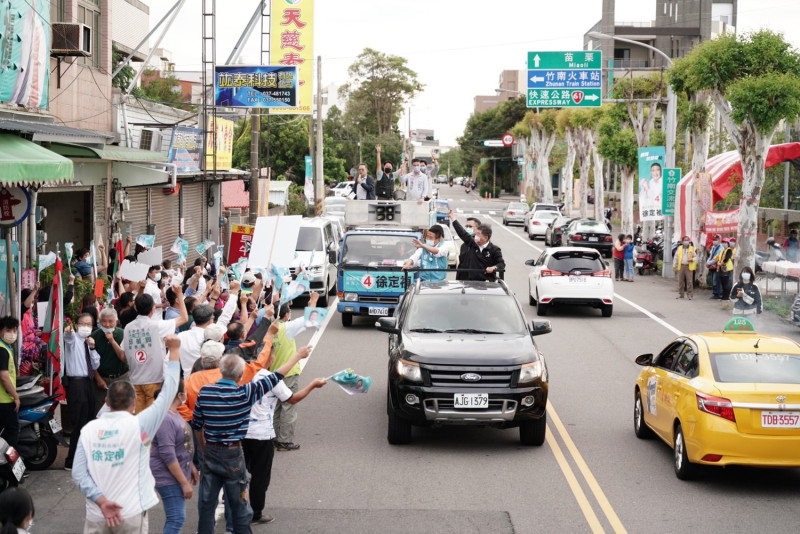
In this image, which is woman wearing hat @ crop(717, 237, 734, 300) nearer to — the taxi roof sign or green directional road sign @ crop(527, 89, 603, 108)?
green directional road sign @ crop(527, 89, 603, 108)

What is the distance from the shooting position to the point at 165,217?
92.4 ft

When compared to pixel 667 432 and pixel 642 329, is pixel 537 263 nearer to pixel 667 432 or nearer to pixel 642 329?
pixel 642 329

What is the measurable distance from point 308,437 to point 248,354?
2.56 metres

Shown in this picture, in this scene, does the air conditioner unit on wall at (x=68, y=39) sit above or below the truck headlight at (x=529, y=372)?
above

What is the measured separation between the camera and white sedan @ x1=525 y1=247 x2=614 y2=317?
22.3m

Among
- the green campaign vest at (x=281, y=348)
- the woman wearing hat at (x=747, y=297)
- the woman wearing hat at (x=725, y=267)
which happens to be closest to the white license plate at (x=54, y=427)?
the green campaign vest at (x=281, y=348)

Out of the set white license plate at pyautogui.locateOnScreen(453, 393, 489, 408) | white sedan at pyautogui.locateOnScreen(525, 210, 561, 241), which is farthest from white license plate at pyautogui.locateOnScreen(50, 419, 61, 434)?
white sedan at pyautogui.locateOnScreen(525, 210, 561, 241)

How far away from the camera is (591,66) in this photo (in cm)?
3719

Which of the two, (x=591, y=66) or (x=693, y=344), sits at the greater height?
(x=591, y=66)

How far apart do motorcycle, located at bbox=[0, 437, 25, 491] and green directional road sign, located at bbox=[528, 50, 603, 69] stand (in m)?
31.5

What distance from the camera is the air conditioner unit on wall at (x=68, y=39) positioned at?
1673 centimetres

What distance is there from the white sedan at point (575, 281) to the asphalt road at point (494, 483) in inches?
301

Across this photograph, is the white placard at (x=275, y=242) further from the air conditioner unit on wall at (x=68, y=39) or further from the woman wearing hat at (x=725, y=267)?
the woman wearing hat at (x=725, y=267)

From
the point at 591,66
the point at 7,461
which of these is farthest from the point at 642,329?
the point at 591,66
